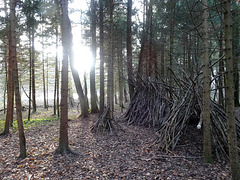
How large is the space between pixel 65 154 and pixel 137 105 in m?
4.88

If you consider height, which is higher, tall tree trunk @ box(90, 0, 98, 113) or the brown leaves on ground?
tall tree trunk @ box(90, 0, 98, 113)

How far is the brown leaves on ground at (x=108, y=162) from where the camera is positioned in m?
3.73

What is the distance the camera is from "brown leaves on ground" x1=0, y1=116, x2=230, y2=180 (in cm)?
373

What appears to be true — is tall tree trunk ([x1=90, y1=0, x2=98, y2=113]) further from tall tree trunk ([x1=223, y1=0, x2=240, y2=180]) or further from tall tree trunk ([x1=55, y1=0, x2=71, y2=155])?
tall tree trunk ([x1=223, y1=0, x2=240, y2=180])

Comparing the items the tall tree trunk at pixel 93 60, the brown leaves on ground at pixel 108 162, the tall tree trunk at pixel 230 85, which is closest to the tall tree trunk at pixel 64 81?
the brown leaves on ground at pixel 108 162

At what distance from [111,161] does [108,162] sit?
92mm

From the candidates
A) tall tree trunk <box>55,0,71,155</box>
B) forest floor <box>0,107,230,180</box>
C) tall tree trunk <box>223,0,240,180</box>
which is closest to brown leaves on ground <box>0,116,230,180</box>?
forest floor <box>0,107,230,180</box>

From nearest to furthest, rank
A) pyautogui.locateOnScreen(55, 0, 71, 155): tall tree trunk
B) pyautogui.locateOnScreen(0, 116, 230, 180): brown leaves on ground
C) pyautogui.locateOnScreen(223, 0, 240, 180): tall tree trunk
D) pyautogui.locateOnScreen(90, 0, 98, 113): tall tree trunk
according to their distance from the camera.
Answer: pyautogui.locateOnScreen(223, 0, 240, 180): tall tree trunk < pyautogui.locateOnScreen(0, 116, 230, 180): brown leaves on ground < pyautogui.locateOnScreen(55, 0, 71, 155): tall tree trunk < pyautogui.locateOnScreen(90, 0, 98, 113): tall tree trunk

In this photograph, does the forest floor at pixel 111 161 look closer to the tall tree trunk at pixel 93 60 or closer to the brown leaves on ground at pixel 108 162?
the brown leaves on ground at pixel 108 162

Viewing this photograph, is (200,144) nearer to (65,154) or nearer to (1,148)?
(65,154)

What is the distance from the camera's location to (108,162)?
438cm

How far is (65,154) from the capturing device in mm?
4742

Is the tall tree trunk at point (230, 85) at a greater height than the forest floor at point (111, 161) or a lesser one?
greater

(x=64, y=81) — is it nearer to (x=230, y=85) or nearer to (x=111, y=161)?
(x=111, y=161)
